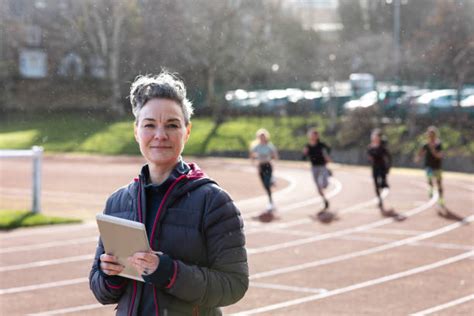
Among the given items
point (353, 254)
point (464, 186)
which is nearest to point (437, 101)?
point (464, 186)

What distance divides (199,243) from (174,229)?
0.35 ft

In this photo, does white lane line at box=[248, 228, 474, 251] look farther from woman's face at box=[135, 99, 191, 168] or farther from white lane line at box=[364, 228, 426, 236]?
woman's face at box=[135, 99, 191, 168]

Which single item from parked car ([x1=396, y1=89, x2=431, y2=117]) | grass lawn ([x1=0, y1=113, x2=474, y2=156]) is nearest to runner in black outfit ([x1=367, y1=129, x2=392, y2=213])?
grass lawn ([x1=0, y1=113, x2=474, y2=156])

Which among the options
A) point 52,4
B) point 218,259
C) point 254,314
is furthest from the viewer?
point 52,4

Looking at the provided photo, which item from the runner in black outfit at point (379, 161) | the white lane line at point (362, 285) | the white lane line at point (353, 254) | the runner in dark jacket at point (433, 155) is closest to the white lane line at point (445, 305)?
the white lane line at point (362, 285)

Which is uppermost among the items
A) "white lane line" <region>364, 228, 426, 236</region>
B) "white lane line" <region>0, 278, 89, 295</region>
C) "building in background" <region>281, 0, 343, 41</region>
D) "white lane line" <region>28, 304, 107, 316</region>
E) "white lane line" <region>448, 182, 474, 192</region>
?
"building in background" <region>281, 0, 343, 41</region>

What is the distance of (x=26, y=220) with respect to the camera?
1659 centimetres

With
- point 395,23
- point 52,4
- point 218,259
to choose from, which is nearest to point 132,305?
point 218,259

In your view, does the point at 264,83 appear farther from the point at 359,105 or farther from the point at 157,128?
the point at 157,128

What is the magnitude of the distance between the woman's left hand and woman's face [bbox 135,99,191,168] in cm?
42

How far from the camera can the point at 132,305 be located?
137 inches

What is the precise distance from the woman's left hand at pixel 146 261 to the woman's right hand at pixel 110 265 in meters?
0.15

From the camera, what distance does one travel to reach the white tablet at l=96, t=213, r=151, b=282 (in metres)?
3.21

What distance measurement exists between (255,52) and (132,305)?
115 ft
